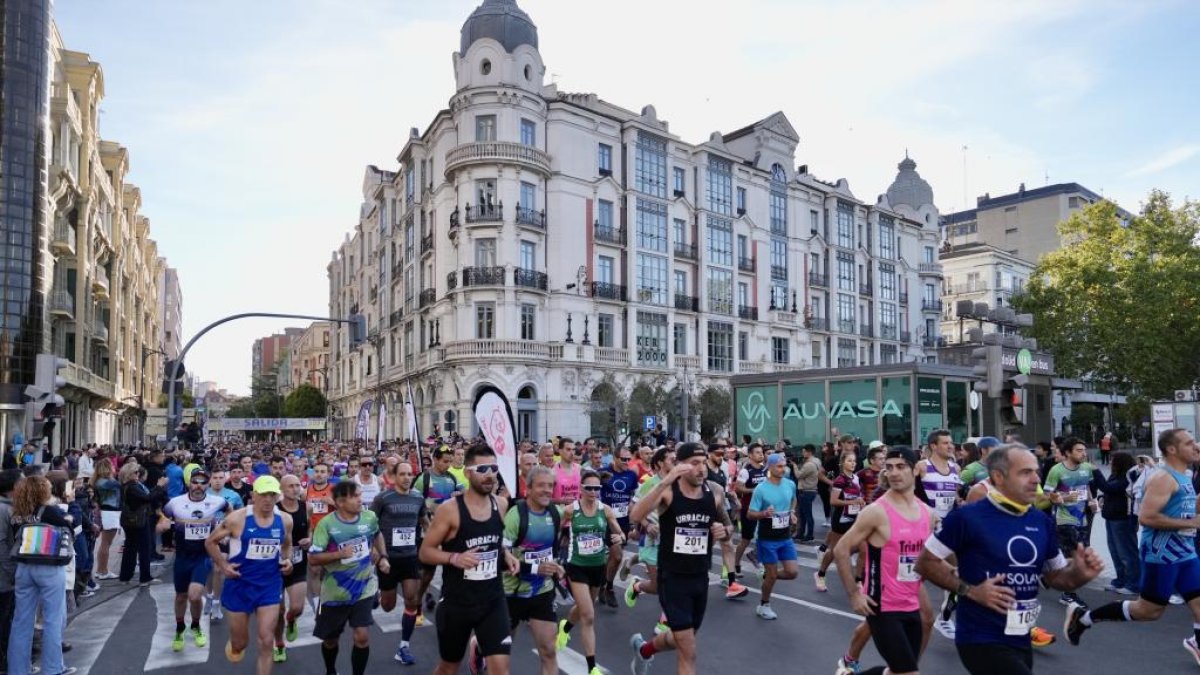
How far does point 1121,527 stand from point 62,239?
4412cm

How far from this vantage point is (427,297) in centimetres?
4809

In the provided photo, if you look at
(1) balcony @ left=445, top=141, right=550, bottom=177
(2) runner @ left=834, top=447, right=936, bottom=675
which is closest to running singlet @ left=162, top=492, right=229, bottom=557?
(2) runner @ left=834, top=447, right=936, bottom=675

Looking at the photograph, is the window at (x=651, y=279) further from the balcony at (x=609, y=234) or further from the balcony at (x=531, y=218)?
the balcony at (x=531, y=218)

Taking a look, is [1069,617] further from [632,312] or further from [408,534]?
Result: [632,312]

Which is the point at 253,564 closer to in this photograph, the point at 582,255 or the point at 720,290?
the point at 582,255

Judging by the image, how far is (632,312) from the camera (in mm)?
47500

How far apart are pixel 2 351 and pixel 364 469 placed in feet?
107

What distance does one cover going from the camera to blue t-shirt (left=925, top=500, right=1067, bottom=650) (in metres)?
Answer: 4.69

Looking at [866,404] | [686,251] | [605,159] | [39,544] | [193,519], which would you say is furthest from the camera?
[686,251]

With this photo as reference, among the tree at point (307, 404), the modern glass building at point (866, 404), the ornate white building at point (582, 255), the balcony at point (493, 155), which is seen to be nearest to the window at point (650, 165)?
the ornate white building at point (582, 255)

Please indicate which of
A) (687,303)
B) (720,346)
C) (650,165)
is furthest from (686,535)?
(720,346)

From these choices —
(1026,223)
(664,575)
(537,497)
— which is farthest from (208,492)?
(1026,223)

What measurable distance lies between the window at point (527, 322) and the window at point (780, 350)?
19.0 meters

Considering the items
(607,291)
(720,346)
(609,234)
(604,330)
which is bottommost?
Answer: (720,346)
